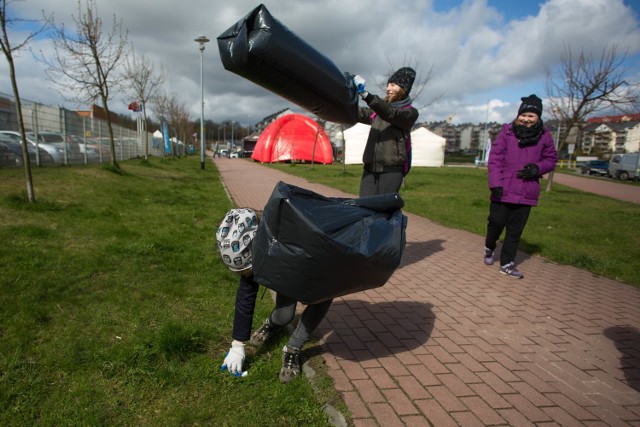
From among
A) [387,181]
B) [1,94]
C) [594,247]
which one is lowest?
[594,247]

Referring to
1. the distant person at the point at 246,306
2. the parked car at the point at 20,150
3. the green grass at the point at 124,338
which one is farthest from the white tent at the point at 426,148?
the distant person at the point at 246,306

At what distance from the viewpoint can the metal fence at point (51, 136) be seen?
12.0m

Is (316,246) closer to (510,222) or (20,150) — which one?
(510,222)

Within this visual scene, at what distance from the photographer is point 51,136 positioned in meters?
14.6

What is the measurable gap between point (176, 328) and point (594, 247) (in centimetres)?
701

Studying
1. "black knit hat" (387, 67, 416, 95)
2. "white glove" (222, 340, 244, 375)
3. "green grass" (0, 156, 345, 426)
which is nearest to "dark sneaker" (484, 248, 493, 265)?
"black knit hat" (387, 67, 416, 95)

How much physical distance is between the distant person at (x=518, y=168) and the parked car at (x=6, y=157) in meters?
13.0

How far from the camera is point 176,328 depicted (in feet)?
9.78

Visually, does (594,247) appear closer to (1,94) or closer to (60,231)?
(60,231)

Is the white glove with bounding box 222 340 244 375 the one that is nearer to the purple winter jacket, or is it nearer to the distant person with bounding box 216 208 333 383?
the distant person with bounding box 216 208 333 383

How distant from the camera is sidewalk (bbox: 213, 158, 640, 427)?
2.42 m

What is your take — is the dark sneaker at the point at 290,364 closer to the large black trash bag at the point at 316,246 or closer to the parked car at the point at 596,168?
the large black trash bag at the point at 316,246

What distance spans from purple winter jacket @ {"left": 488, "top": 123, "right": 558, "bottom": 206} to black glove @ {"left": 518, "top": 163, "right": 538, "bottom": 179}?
54 mm

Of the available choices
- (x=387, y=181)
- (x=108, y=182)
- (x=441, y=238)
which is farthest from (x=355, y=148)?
(x=387, y=181)
